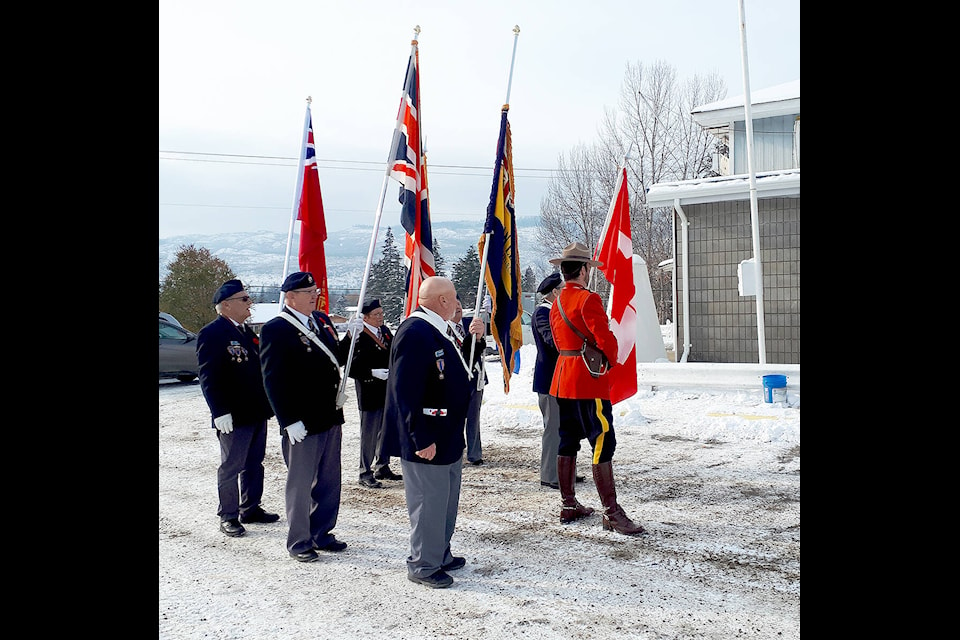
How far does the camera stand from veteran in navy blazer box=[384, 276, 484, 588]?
14.2ft

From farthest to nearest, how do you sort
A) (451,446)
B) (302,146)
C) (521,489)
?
(302,146)
(521,489)
(451,446)

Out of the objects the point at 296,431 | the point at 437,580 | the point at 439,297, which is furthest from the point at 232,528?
the point at 439,297

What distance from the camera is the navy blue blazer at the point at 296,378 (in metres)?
4.80

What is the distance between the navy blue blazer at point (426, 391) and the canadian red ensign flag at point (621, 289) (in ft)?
7.21

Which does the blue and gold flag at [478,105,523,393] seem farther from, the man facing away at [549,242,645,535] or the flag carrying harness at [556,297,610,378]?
the flag carrying harness at [556,297,610,378]

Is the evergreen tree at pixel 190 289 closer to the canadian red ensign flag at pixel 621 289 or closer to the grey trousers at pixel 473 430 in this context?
the grey trousers at pixel 473 430

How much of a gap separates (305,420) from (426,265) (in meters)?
1.83

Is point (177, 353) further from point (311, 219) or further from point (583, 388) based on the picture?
point (583, 388)

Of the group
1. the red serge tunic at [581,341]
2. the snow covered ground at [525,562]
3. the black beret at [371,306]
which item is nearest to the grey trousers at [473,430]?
the snow covered ground at [525,562]

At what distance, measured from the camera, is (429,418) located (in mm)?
4422
